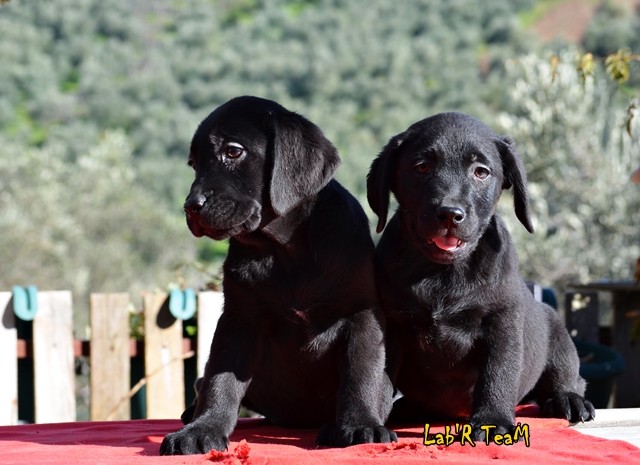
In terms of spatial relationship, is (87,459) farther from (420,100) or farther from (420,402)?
(420,100)

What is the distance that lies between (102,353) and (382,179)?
2913mm

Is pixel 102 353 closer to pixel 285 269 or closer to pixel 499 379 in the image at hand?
pixel 285 269

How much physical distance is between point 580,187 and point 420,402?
13.1 m

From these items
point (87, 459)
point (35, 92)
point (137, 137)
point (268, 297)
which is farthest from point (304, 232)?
point (35, 92)

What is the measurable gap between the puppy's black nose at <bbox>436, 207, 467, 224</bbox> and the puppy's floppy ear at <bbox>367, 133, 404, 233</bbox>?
0.37m

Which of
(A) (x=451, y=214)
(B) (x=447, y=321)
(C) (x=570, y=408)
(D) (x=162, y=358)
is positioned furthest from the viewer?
(D) (x=162, y=358)

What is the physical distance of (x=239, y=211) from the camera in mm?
3037

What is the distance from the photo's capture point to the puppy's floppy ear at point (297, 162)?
10.3ft

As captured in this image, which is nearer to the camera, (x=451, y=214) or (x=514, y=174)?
(x=451, y=214)

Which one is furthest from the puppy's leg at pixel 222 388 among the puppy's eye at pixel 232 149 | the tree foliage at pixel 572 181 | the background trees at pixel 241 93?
the tree foliage at pixel 572 181

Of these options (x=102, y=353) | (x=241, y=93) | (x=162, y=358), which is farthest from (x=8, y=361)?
(x=241, y=93)

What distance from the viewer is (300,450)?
2916mm

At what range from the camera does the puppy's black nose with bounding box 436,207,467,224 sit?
3.02 m

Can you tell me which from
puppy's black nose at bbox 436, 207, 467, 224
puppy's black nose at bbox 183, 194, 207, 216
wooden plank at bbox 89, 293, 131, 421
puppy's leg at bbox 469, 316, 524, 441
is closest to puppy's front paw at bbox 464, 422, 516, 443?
puppy's leg at bbox 469, 316, 524, 441
